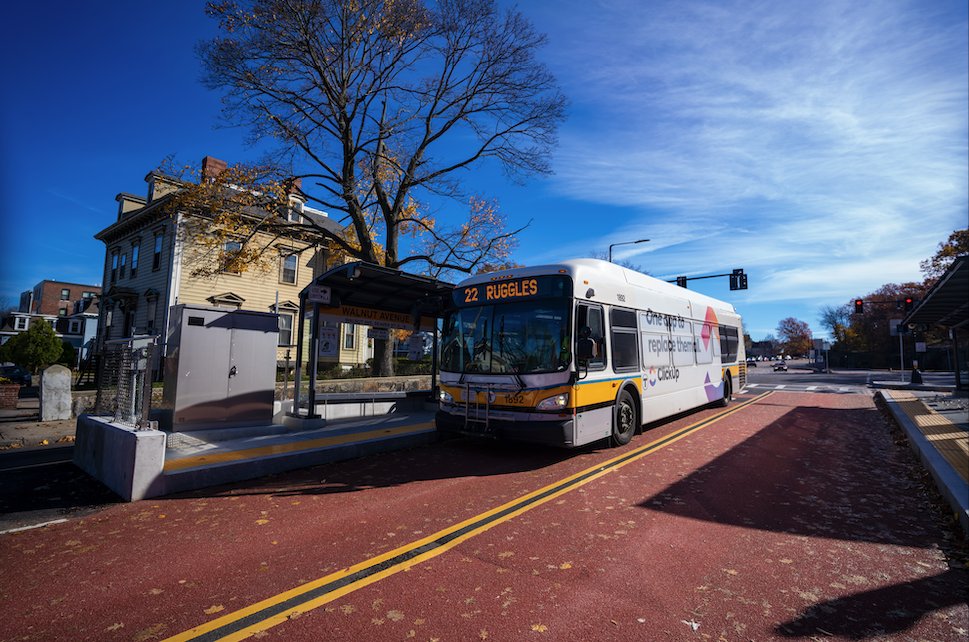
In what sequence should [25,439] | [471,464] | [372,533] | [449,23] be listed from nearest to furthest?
[372,533] → [471,464] → [25,439] → [449,23]

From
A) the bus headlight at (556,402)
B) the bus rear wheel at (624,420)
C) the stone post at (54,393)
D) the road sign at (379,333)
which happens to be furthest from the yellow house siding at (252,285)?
the bus headlight at (556,402)

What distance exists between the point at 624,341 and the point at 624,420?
4.88 feet

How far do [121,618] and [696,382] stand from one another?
12.4 metres

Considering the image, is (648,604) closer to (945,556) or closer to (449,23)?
(945,556)

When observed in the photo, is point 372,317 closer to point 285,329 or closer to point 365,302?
point 365,302

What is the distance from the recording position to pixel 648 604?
3.33 metres

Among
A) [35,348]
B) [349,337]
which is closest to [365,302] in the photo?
[35,348]

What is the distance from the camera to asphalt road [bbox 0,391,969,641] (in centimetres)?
311

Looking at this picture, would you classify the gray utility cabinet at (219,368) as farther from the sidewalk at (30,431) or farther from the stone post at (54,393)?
the stone post at (54,393)

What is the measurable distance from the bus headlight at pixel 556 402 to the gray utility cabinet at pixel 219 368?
6.47 metres

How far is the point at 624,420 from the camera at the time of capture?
8.83m

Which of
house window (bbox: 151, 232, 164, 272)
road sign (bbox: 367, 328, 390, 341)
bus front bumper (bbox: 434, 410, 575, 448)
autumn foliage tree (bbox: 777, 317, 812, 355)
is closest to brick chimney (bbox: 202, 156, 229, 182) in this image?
house window (bbox: 151, 232, 164, 272)

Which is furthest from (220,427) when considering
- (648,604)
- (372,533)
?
(648,604)

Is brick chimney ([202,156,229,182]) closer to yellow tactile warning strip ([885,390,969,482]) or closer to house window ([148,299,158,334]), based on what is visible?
house window ([148,299,158,334])
